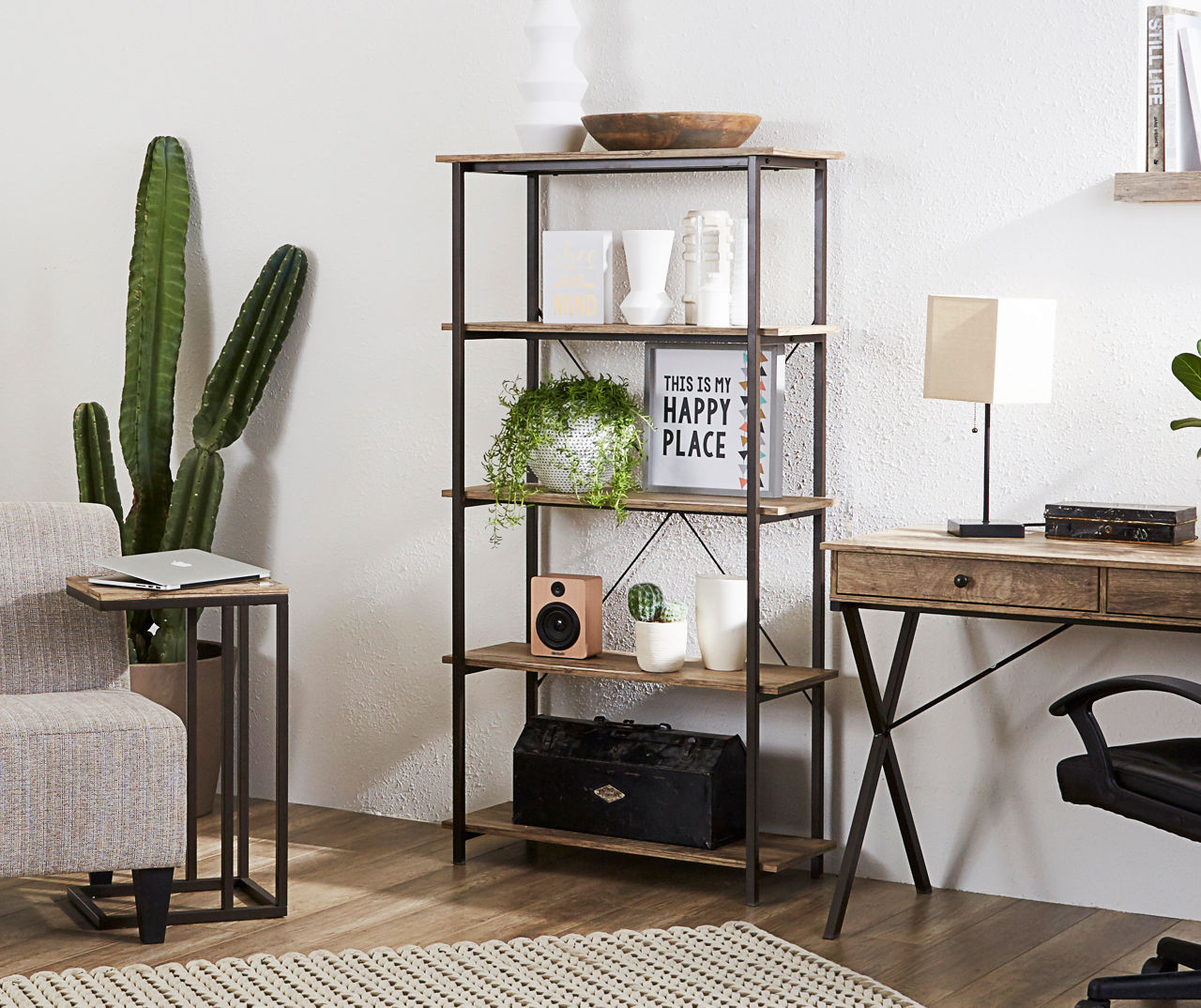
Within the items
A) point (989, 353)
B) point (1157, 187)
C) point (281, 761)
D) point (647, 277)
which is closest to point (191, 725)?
point (281, 761)

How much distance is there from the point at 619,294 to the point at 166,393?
126 centimetres

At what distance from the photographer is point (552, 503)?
3.61 meters

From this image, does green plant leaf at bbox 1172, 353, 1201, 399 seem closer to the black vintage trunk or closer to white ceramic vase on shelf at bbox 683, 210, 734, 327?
white ceramic vase on shelf at bbox 683, 210, 734, 327

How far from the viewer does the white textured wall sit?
10.9 ft

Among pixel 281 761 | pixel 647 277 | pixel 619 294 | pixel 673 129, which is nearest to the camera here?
pixel 281 761

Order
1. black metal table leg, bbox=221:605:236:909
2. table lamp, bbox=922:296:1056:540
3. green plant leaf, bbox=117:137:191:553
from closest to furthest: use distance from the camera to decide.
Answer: table lamp, bbox=922:296:1056:540 < black metal table leg, bbox=221:605:236:909 < green plant leaf, bbox=117:137:191:553

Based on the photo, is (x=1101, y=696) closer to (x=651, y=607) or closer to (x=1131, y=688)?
(x=1131, y=688)

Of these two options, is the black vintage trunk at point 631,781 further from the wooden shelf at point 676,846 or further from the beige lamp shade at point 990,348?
the beige lamp shade at point 990,348

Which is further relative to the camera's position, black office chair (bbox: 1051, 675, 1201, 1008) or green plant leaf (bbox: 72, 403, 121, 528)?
green plant leaf (bbox: 72, 403, 121, 528)

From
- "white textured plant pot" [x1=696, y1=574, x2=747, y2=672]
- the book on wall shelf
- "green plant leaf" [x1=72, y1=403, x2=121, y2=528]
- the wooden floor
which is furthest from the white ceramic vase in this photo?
"green plant leaf" [x1=72, y1=403, x2=121, y2=528]

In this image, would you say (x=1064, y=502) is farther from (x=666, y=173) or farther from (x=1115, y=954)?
(x=666, y=173)

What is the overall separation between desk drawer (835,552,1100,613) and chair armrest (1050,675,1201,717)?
0.99 feet

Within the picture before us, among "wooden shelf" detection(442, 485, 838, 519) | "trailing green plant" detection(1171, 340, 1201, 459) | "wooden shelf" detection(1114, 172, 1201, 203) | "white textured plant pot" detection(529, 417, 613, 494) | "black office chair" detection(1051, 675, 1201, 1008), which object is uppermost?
"wooden shelf" detection(1114, 172, 1201, 203)

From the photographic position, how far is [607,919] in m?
3.27
